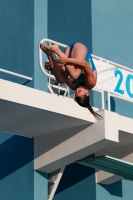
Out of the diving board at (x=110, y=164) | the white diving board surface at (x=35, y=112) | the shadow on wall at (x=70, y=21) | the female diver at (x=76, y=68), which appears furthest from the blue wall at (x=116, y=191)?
the female diver at (x=76, y=68)

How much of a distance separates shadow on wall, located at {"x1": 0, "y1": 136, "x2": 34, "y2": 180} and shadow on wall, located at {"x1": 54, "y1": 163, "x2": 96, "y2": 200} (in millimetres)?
1224

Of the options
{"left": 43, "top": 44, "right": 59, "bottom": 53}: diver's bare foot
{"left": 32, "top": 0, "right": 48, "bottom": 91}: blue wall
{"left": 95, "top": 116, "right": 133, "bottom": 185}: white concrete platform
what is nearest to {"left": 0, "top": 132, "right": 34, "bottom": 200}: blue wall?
{"left": 32, "top": 0, "right": 48, "bottom": 91}: blue wall

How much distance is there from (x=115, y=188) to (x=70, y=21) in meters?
3.59

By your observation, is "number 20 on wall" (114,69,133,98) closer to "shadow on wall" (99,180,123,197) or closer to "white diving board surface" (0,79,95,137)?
"white diving board surface" (0,79,95,137)

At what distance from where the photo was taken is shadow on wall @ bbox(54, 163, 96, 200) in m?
13.5

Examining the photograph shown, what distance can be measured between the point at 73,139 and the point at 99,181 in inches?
54.1

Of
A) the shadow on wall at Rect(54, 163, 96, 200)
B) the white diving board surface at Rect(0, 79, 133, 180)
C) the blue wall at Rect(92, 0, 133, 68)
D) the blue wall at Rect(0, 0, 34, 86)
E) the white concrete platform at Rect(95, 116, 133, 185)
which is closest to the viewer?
the white diving board surface at Rect(0, 79, 133, 180)

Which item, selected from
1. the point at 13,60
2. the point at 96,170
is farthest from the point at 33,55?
the point at 96,170

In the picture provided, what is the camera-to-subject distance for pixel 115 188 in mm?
13969

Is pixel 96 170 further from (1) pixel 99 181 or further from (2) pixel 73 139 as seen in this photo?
(2) pixel 73 139

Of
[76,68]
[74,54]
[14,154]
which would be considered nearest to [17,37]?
[14,154]

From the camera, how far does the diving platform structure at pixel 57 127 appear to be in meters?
11.6

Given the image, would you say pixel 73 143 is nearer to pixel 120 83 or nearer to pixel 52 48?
pixel 120 83

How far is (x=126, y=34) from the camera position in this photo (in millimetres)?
15336
